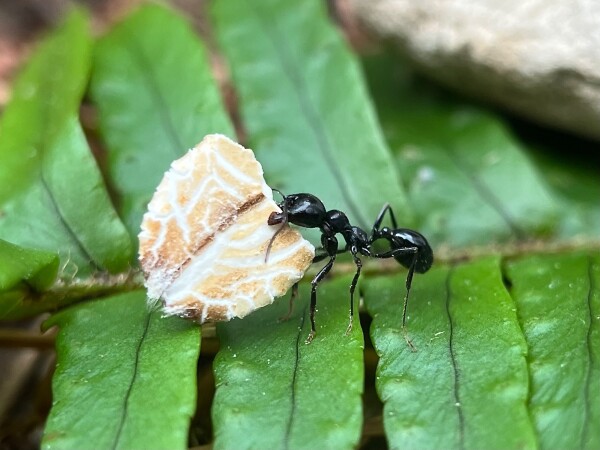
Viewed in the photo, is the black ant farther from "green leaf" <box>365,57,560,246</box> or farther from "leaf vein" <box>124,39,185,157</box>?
"leaf vein" <box>124,39,185,157</box>

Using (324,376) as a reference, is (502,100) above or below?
below

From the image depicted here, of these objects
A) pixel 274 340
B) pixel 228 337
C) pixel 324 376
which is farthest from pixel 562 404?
pixel 228 337

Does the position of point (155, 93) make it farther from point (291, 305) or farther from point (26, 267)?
point (291, 305)

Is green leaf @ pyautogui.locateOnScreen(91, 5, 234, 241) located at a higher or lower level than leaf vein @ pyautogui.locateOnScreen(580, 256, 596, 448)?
higher

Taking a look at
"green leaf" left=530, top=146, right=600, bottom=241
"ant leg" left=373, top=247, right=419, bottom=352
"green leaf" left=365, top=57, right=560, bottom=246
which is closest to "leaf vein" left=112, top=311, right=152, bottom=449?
"ant leg" left=373, top=247, right=419, bottom=352

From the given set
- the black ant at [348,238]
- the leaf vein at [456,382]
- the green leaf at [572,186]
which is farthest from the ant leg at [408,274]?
the green leaf at [572,186]

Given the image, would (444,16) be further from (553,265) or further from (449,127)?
(553,265)

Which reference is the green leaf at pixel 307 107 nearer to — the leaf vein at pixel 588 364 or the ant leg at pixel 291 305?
the ant leg at pixel 291 305
